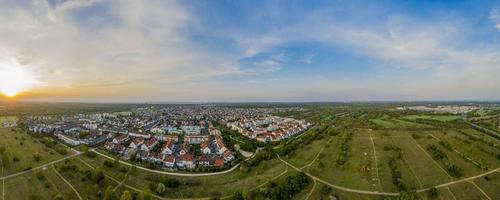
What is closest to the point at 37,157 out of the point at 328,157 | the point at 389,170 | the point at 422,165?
the point at 328,157

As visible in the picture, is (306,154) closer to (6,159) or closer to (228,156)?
(228,156)

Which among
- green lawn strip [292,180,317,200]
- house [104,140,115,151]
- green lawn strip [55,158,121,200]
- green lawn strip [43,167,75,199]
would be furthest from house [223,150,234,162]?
house [104,140,115,151]

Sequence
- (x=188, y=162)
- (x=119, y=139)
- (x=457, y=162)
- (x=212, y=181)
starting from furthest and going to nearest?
(x=119, y=139), (x=188, y=162), (x=457, y=162), (x=212, y=181)

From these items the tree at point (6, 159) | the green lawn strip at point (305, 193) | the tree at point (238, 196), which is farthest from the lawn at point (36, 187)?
the green lawn strip at point (305, 193)

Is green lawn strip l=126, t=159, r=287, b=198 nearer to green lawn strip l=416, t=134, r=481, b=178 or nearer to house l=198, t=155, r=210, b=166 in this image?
house l=198, t=155, r=210, b=166

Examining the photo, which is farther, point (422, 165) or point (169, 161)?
point (169, 161)

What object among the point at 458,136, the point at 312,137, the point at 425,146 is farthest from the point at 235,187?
the point at 458,136

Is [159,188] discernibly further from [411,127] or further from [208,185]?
[411,127]

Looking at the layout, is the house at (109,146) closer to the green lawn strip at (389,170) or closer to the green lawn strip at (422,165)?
the green lawn strip at (389,170)
